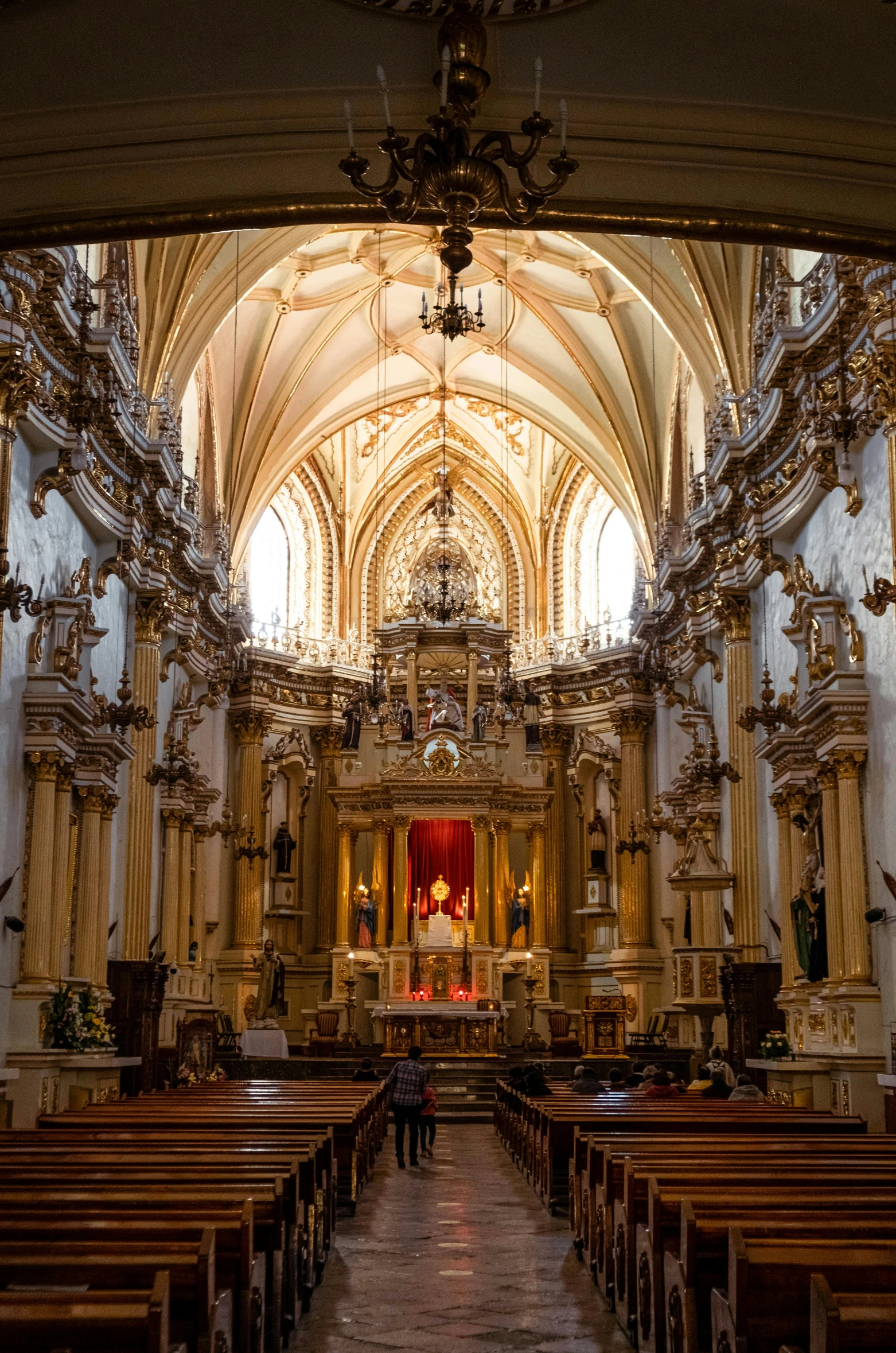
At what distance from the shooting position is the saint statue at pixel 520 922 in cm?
2873

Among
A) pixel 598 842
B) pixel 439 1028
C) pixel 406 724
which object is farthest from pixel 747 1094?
pixel 406 724

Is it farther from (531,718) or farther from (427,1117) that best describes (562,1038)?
(427,1117)

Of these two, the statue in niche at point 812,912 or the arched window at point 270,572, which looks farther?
the arched window at point 270,572

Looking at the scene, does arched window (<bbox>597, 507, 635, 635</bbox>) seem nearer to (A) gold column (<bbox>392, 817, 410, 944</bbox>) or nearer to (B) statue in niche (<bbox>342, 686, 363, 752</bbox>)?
→ (B) statue in niche (<bbox>342, 686, 363, 752</bbox>)

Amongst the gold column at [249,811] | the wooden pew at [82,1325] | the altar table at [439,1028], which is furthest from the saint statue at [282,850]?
the wooden pew at [82,1325]

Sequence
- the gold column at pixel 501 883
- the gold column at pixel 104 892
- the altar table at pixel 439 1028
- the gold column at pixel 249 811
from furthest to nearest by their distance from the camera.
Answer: the gold column at pixel 501 883, the gold column at pixel 249 811, the altar table at pixel 439 1028, the gold column at pixel 104 892

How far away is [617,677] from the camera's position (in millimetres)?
29000

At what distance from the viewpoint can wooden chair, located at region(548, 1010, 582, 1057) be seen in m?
25.7

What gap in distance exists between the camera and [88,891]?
56.1ft

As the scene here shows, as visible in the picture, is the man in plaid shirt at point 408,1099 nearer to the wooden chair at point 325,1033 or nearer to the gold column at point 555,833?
the wooden chair at point 325,1033

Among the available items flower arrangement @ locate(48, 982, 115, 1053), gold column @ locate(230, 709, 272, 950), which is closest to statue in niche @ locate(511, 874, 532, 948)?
gold column @ locate(230, 709, 272, 950)

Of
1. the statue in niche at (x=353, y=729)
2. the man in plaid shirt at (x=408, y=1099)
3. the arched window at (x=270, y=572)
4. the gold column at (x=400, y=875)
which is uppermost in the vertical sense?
the arched window at (x=270, y=572)

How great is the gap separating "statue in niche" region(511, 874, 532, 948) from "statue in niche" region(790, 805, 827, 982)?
12.6 metres

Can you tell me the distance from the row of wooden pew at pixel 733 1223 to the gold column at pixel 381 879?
1634 centimetres
